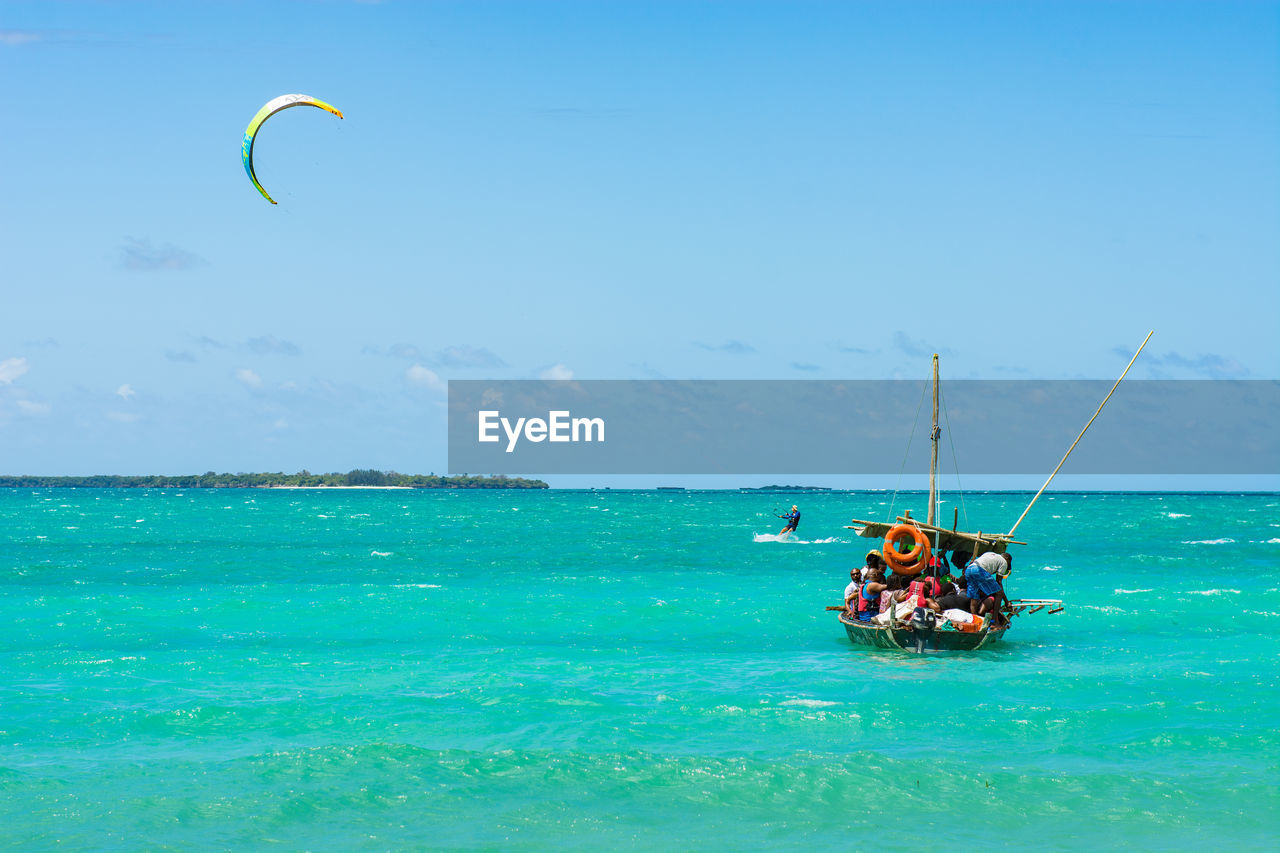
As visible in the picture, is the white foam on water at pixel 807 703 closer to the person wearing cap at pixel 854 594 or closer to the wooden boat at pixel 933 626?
the wooden boat at pixel 933 626

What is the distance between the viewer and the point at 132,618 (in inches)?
1344

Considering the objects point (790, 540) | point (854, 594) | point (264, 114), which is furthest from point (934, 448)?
point (790, 540)

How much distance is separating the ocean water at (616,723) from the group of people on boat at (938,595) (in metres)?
0.97

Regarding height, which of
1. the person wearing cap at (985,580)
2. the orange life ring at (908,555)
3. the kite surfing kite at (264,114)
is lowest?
the person wearing cap at (985,580)

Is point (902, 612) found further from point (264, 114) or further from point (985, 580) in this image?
point (264, 114)

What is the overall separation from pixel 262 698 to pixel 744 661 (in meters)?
10.3

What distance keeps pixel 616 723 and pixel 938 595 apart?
9999mm

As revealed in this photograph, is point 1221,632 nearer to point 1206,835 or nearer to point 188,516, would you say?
point 1206,835

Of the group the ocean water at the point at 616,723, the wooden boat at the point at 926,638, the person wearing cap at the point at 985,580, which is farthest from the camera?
the person wearing cap at the point at 985,580

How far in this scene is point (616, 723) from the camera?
1991cm

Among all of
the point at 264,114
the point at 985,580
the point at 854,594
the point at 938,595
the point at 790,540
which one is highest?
the point at 264,114

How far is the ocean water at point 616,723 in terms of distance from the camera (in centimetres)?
1482

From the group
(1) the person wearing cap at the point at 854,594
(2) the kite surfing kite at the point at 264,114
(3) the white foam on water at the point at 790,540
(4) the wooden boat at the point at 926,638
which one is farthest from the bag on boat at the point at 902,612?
(3) the white foam on water at the point at 790,540

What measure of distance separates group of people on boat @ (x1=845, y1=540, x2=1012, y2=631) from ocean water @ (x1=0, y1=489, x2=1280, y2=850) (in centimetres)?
97
